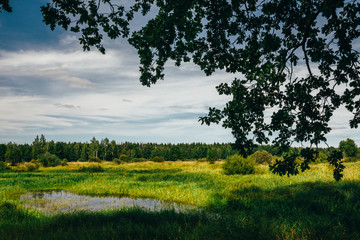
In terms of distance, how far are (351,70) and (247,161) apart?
75.1ft

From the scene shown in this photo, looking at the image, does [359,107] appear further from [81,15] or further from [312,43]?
[81,15]

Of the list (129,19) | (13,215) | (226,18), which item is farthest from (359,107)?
(13,215)

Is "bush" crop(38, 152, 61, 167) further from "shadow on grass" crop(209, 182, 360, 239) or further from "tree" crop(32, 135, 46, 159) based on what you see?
"shadow on grass" crop(209, 182, 360, 239)

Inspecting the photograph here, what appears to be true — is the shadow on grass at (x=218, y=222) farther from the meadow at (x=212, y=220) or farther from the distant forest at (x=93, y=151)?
the distant forest at (x=93, y=151)

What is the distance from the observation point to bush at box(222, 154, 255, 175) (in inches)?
1070

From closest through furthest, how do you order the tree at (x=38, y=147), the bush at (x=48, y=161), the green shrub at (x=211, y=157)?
the bush at (x=48, y=161) → the green shrub at (x=211, y=157) → the tree at (x=38, y=147)

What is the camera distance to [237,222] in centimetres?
686

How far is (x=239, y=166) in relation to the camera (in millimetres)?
27359

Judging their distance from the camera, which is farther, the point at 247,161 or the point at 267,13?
the point at 247,161

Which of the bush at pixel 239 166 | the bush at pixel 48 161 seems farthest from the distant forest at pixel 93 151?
the bush at pixel 239 166

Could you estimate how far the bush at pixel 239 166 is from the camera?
2717 centimetres

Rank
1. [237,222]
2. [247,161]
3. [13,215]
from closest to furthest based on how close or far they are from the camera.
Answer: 1. [237,222]
2. [13,215]
3. [247,161]

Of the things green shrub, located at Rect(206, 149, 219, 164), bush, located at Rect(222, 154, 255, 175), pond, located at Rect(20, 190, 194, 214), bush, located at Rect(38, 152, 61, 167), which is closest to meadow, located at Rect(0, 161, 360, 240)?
pond, located at Rect(20, 190, 194, 214)

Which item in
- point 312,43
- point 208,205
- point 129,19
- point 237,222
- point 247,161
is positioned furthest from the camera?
point 247,161
